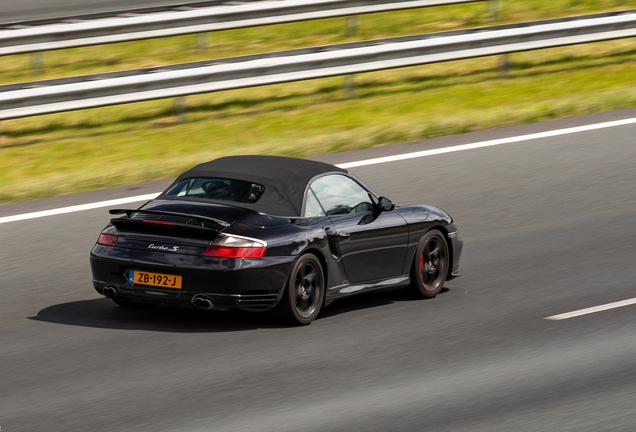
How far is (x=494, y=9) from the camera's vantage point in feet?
68.8

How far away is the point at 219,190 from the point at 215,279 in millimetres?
892

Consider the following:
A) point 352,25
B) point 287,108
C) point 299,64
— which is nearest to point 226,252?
point 299,64

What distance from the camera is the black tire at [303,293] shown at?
752cm

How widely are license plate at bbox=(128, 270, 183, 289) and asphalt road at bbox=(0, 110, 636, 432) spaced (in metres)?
0.38

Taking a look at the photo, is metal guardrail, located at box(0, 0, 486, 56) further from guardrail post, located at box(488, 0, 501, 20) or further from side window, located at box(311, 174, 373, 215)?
side window, located at box(311, 174, 373, 215)

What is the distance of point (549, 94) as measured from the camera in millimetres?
16391

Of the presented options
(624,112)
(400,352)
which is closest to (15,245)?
(400,352)

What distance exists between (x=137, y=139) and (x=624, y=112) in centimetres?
694

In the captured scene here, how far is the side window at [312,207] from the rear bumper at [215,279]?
0.59 m

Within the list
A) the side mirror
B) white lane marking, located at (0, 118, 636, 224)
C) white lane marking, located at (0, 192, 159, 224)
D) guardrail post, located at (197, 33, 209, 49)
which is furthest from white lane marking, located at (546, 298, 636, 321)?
guardrail post, located at (197, 33, 209, 49)

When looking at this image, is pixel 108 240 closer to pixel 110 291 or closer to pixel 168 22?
pixel 110 291

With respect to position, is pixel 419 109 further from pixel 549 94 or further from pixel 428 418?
pixel 428 418

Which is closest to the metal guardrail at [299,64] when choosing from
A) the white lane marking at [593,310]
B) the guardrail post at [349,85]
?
the guardrail post at [349,85]

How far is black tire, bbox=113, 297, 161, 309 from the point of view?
7521 mm
